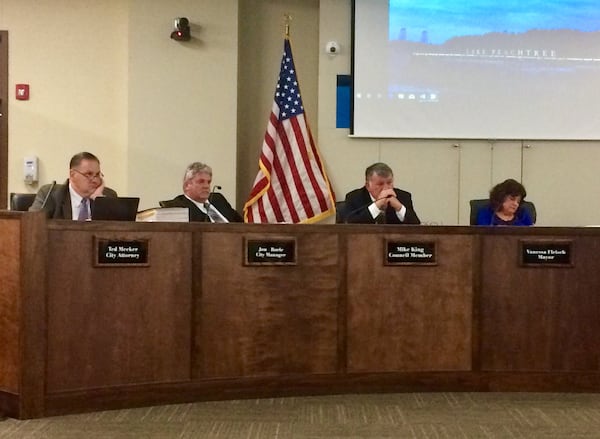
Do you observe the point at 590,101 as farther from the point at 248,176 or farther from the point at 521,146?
the point at 248,176

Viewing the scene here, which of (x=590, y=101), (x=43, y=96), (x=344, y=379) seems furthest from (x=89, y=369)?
(x=590, y=101)

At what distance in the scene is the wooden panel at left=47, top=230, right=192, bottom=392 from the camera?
10.6 feet

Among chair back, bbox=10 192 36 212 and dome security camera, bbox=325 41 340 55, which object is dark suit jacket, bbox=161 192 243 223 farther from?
dome security camera, bbox=325 41 340 55

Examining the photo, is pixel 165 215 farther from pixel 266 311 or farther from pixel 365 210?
pixel 365 210

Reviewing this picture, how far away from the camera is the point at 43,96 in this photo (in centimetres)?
614

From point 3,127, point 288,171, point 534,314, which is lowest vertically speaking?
point 534,314

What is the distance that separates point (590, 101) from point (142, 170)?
3.83 m

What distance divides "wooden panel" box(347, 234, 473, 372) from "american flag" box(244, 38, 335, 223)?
7.15 ft

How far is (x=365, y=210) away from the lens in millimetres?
4391

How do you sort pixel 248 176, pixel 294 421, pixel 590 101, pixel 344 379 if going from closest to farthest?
pixel 294 421
pixel 344 379
pixel 590 101
pixel 248 176

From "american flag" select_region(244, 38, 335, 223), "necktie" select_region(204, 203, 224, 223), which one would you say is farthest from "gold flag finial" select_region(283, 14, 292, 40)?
"necktie" select_region(204, 203, 224, 223)

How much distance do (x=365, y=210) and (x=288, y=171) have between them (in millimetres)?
1665

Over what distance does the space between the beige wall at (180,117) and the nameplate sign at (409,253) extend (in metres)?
2.24

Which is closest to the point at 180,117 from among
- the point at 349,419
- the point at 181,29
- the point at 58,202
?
the point at 181,29
